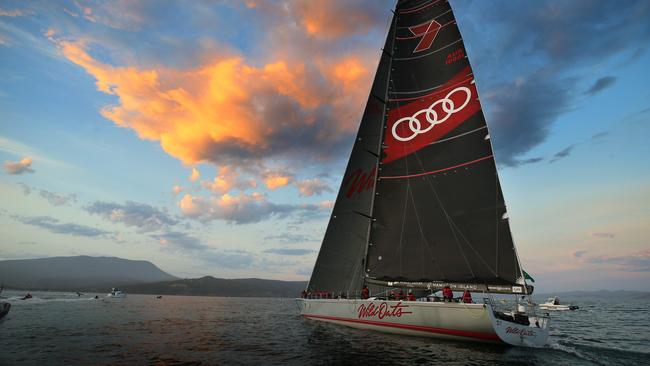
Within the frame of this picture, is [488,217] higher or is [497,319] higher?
[488,217]

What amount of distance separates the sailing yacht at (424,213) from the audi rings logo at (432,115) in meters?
0.06

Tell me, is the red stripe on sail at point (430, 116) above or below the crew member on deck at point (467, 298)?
above

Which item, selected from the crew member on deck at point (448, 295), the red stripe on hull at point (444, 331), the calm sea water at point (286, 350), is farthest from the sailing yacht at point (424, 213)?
the calm sea water at point (286, 350)

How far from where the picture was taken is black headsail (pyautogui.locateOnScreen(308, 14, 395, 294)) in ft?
81.4

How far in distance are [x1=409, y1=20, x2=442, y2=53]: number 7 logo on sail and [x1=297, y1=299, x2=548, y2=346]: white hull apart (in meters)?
15.7

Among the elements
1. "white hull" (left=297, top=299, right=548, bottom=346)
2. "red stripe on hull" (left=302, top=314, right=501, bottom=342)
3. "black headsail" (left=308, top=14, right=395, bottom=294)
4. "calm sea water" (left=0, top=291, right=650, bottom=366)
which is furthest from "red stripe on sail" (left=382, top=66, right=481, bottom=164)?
"calm sea water" (left=0, top=291, right=650, bottom=366)

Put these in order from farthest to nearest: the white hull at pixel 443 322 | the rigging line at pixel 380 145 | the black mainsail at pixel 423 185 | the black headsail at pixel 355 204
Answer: the black headsail at pixel 355 204 → the rigging line at pixel 380 145 → the black mainsail at pixel 423 185 → the white hull at pixel 443 322

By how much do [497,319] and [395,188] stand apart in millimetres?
8949

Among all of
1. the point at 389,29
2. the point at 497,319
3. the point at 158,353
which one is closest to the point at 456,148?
the point at 497,319

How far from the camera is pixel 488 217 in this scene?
1816 centimetres

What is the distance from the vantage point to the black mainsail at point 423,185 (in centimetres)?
1836

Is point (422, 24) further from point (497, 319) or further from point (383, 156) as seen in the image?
point (497, 319)

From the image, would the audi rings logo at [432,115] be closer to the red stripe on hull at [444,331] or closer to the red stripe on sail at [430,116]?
the red stripe on sail at [430,116]

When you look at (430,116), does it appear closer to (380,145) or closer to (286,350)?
(380,145)
